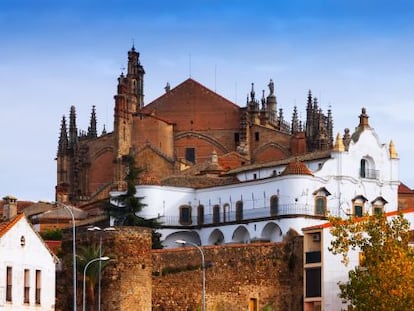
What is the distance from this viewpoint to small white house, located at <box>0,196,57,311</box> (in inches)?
3344

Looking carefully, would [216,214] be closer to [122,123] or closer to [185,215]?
[185,215]

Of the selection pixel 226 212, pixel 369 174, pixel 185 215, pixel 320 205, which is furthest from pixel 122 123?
pixel 320 205

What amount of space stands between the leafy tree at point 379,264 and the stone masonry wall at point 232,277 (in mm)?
11067

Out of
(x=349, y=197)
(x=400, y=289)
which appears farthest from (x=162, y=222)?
(x=400, y=289)

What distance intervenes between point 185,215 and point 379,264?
40.2 metres

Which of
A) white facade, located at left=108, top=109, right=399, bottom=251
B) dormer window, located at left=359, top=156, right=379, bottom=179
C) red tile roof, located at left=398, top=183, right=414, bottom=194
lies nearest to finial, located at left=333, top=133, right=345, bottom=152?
white facade, located at left=108, top=109, right=399, bottom=251

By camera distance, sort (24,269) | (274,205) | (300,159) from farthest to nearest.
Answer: (300,159)
(274,205)
(24,269)

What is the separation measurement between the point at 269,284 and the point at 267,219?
14298 millimetres

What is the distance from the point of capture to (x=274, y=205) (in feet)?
402

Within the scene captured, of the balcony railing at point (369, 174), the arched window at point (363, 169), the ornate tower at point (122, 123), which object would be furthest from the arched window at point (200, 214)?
the ornate tower at point (122, 123)

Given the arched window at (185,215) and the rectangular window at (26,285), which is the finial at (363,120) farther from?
the rectangular window at (26,285)

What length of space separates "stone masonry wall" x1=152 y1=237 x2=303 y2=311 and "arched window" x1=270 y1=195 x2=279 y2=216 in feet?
35.4

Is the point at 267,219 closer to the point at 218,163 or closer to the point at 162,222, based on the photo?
the point at 162,222

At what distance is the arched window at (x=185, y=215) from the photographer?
12969cm
